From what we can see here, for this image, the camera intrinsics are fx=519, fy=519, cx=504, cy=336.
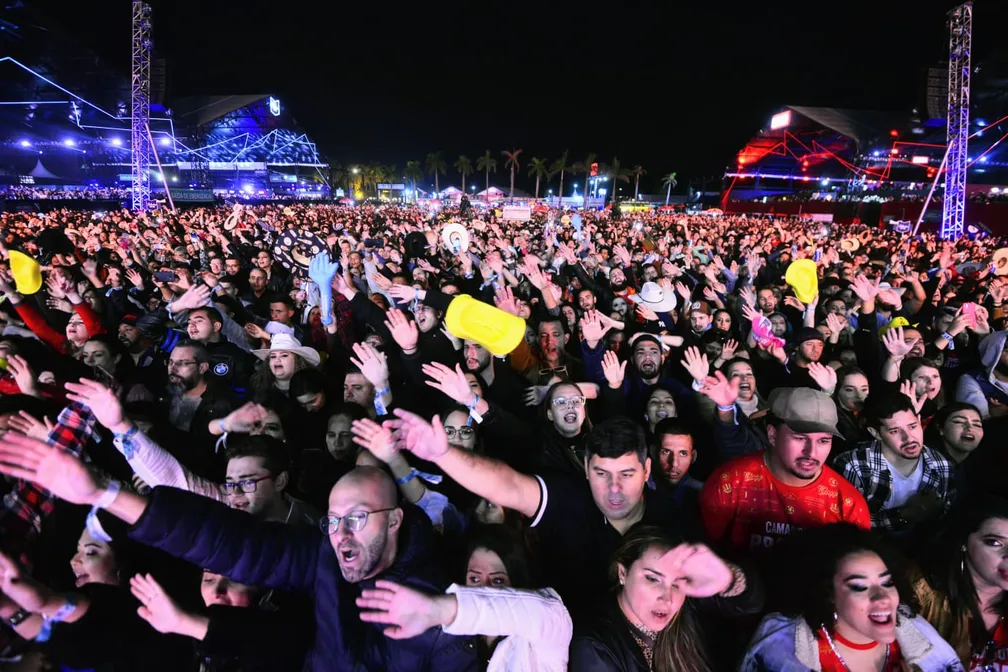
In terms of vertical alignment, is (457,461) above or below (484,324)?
below

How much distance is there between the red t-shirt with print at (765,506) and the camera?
261cm

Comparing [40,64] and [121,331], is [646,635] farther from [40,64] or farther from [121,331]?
[40,64]

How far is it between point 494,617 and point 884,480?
8.78ft

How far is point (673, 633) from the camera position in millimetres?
1907

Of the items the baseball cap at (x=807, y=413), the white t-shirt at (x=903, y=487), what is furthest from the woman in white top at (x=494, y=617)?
the white t-shirt at (x=903, y=487)

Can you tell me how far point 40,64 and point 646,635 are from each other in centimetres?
6404

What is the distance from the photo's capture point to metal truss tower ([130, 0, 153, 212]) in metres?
27.9

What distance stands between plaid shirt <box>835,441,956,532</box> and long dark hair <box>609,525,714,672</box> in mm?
1763

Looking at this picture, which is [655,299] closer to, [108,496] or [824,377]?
[824,377]

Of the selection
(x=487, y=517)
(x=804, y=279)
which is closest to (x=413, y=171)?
(x=804, y=279)

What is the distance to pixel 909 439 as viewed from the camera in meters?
2.98

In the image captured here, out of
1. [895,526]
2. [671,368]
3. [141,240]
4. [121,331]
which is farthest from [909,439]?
[141,240]

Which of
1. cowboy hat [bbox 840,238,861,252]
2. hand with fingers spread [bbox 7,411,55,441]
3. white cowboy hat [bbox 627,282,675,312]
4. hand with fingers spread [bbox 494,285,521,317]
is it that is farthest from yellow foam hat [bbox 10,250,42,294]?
cowboy hat [bbox 840,238,861,252]

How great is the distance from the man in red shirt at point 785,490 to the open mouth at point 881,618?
67 centimetres
